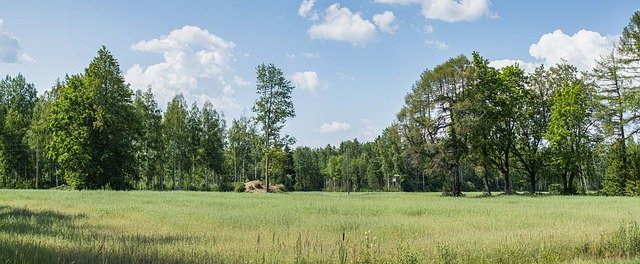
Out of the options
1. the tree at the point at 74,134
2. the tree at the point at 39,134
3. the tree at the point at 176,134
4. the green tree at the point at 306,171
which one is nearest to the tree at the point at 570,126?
the tree at the point at 74,134

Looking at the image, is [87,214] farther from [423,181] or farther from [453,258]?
[423,181]

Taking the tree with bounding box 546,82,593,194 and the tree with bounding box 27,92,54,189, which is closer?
the tree with bounding box 546,82,593,194

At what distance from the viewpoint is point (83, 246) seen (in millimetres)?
11750

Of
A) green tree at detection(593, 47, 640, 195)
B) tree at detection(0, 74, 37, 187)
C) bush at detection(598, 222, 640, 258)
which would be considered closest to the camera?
bush at detection(598, 222, 640, 258)

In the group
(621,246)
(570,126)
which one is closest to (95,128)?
(570,126)

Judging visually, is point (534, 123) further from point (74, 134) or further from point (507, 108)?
point (74, 134)

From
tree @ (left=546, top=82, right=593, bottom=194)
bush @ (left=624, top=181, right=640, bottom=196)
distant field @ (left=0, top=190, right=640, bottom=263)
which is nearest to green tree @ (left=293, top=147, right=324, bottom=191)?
tree @ (left=546, top=82, right=593, bottom=194)

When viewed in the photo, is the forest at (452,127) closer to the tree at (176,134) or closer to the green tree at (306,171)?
the tree at (176,134)

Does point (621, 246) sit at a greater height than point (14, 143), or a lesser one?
lesser

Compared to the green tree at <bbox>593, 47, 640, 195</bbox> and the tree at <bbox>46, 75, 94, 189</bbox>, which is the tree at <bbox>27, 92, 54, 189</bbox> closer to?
the tree at <bbox>46, 75, 94, 189</bbox>

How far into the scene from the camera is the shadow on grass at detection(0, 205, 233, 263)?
9.75 meters

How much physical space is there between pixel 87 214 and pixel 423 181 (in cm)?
9855

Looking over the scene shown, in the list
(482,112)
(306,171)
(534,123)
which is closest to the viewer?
(482,112)

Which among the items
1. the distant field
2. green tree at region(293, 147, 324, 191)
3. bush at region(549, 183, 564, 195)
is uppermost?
green tree at region(293, 147, 324, 191)
